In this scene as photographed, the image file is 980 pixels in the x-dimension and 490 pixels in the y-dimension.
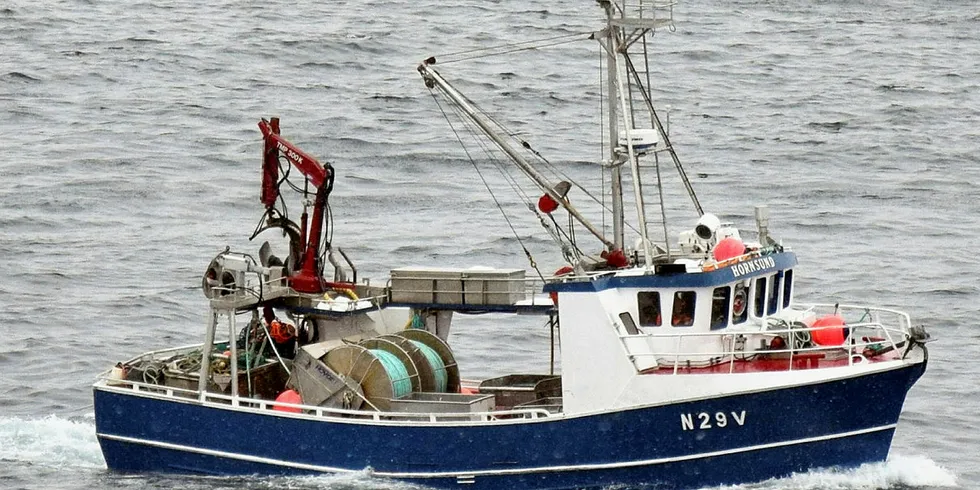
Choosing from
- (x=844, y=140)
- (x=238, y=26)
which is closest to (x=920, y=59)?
(x=844, y=140)

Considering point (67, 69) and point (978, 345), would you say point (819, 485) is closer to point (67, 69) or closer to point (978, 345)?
point (978, 345)

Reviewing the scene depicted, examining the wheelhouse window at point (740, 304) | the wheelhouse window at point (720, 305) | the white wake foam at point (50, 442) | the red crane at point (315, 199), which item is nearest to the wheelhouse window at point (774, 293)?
the wheelhouse window at point (740, 304)

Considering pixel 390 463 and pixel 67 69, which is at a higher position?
pixel 67 69

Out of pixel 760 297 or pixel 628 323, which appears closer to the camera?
pixel 628 323

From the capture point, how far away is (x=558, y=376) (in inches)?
1071

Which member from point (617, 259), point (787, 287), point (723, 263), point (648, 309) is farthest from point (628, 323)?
point (787, 287)

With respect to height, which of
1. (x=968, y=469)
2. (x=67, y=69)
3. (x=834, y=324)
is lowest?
(x=968, y=469)

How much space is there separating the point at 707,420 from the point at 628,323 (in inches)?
71.8

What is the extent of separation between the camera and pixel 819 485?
78.7 feet

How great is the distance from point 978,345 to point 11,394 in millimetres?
Answer: 19201

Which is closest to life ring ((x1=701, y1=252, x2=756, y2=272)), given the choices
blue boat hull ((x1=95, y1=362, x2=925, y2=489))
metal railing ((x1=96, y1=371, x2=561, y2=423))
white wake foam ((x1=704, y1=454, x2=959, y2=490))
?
blue boat hull ((x1=95, y1=362, x2=925, y2=489))

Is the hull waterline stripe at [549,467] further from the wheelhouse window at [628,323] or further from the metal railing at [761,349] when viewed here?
the wheelhouse window at [628,323]

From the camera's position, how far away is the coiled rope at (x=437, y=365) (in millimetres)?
26344

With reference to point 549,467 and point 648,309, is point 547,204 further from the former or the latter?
point 549,467
